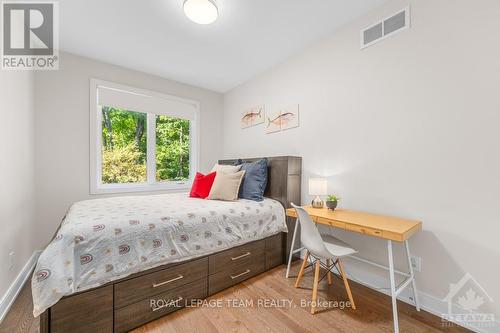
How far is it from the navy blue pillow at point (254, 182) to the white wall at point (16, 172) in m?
2.00

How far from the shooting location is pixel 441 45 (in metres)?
1.61

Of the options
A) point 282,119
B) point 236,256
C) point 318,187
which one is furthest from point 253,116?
point 236,256

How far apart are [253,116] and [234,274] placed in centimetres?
225

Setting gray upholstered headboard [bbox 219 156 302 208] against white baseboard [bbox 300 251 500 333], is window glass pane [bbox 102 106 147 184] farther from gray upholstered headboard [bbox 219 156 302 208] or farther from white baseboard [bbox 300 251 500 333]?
white baseboard [bbox 300 251 500 333]

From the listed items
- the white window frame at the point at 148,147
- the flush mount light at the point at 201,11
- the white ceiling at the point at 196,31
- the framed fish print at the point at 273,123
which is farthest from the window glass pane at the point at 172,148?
the flush mount light at the point at 201,11

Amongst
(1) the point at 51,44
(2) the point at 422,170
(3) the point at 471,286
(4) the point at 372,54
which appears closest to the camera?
(3) the point at 471,286

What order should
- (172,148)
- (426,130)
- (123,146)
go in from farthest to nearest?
1. (172,148)
2. (123,146)
3. (426,130)

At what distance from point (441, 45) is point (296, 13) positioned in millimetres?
1215

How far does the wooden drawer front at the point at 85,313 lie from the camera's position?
1213mm

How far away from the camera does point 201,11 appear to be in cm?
187

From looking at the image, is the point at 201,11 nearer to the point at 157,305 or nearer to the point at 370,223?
the point at 370,223

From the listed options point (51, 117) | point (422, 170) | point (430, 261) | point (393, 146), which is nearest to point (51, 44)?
point (51, 117)

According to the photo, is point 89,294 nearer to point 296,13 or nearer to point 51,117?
point 51,117

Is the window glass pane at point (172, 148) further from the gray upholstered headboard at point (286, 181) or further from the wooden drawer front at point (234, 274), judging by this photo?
the wooden drawer front at point (234, 274)
